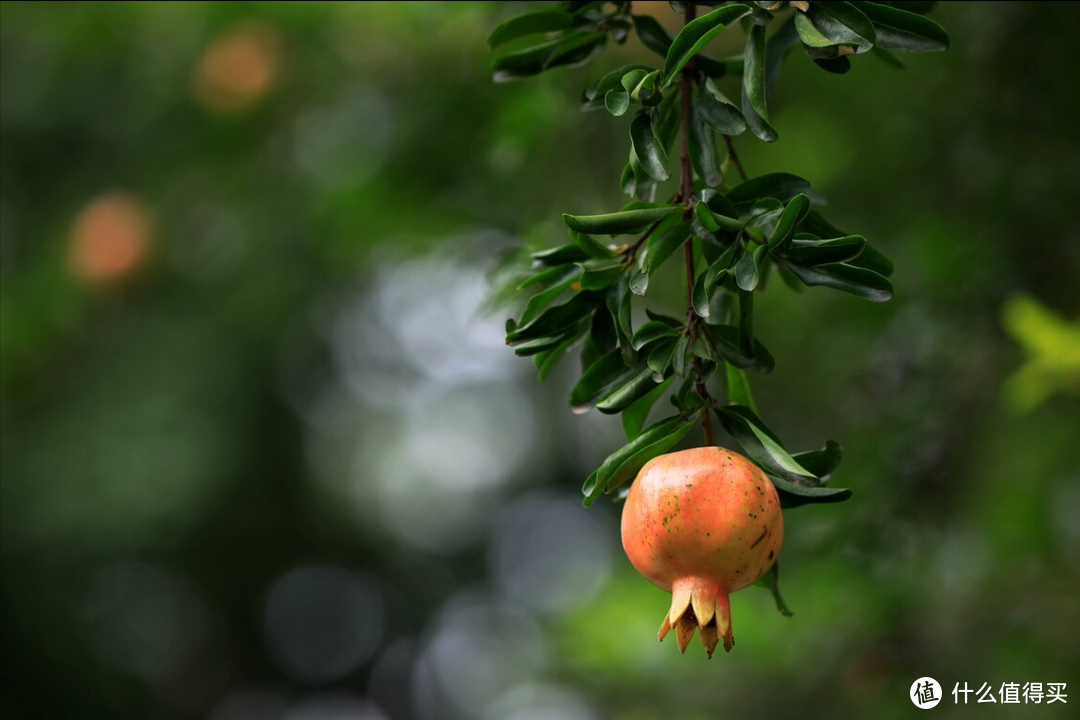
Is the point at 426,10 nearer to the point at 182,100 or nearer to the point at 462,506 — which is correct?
the point at 182,100

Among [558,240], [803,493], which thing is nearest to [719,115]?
[803,493]

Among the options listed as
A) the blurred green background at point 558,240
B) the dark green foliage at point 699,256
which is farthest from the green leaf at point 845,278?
the blurred green background at point 558,240

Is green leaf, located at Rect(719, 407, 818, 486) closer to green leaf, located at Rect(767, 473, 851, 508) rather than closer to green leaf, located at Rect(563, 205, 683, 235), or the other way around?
green leaf, located at Rect(767, 473, 851, 508)

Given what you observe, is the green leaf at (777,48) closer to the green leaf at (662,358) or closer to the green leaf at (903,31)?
the green leaf at (903,31)

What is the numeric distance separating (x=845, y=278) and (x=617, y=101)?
17 cm

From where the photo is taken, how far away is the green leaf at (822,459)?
684mm

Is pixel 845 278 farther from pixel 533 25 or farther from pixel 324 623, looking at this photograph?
pixel 324 623

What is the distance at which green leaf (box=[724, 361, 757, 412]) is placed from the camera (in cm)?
72

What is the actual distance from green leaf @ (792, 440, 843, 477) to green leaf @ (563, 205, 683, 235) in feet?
0.58

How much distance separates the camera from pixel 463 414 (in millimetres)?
7449

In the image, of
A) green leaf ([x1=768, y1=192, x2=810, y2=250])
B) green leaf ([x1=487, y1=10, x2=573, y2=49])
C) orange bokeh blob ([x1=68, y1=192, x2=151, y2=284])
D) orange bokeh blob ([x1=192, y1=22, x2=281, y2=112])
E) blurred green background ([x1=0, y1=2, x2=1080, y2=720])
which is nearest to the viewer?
green leaf ([x1=768, y1=192, x2=810, y2=250])

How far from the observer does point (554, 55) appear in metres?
0.87

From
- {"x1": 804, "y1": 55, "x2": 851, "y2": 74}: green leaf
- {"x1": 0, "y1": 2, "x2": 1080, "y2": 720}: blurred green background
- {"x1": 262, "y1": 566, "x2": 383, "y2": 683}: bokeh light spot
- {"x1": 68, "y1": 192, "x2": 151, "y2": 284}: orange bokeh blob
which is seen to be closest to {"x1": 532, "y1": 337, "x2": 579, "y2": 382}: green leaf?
{"x1": 804, "y1": 55, "x2": 851, "y2": 74}: green leaf

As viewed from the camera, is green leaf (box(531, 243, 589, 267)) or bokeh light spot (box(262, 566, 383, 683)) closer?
green leaf (box(531, 243, 589, 267))
